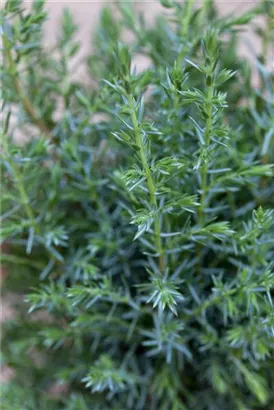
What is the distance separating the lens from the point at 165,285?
330 mm

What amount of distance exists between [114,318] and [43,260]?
0.35 feet

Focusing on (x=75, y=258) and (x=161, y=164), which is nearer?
(x=161, y=164)

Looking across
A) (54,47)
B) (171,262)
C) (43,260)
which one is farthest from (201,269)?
(54,47)

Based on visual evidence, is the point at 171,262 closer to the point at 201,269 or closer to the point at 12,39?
the point at 201,269

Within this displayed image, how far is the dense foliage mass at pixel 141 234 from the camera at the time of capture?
1.20 feet

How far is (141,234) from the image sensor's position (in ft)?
1.11

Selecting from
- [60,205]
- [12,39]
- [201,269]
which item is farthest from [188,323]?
[12,39]

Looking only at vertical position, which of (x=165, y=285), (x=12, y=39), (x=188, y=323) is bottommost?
(x=188, y=323)

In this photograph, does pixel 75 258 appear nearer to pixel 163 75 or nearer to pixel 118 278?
pixel 118 278

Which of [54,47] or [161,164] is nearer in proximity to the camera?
[161,164]

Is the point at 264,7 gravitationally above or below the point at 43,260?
above

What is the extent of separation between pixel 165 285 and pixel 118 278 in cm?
15

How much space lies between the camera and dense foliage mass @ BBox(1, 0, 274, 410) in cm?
36

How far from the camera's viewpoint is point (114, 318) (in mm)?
424
